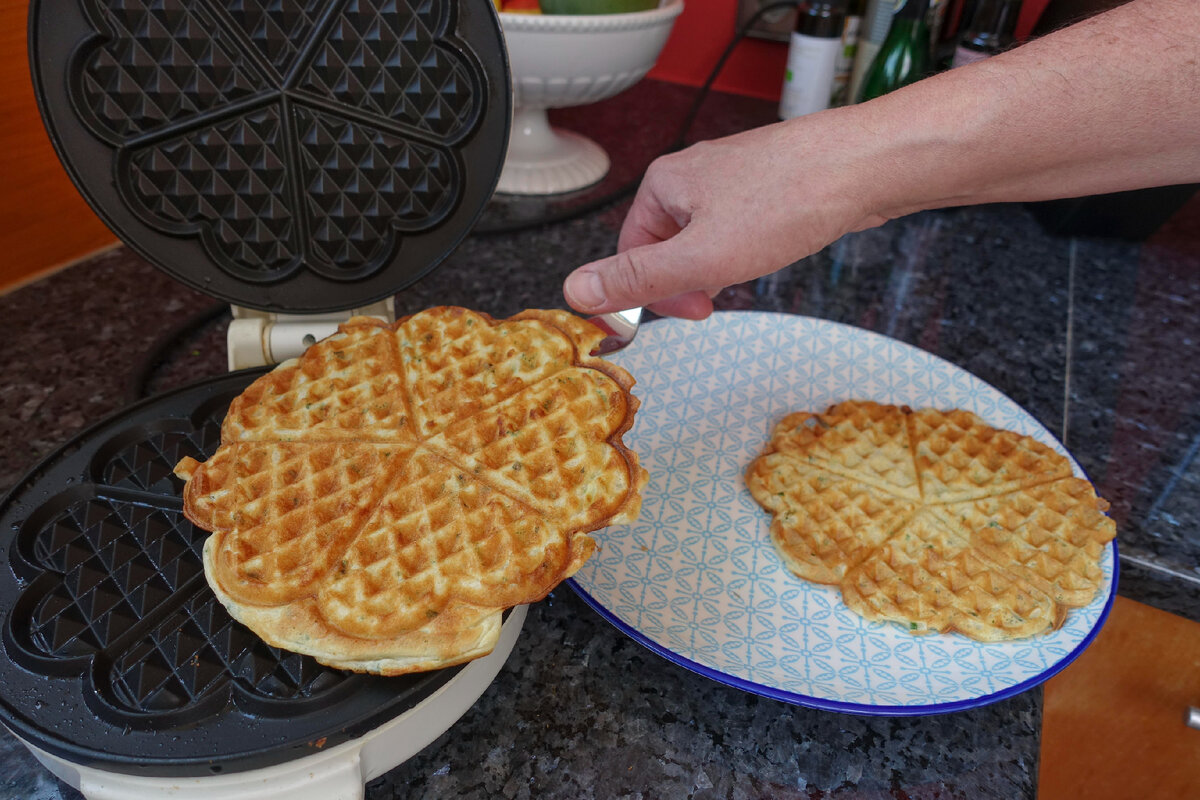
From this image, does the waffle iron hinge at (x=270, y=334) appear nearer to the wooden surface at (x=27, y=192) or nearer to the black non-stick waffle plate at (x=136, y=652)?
the black non-stick waffle plate at (x=136, y=652)

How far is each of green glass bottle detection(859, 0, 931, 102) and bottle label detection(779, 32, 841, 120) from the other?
0.41 feet

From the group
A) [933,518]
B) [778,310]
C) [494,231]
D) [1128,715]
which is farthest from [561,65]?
[1128,715]

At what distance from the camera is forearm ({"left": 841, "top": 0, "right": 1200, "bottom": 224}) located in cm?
83

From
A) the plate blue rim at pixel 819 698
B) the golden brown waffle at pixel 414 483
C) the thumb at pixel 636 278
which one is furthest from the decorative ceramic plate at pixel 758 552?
the thumb at pixel 636 278

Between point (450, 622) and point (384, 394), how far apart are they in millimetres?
370

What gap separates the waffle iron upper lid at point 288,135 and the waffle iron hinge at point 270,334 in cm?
3

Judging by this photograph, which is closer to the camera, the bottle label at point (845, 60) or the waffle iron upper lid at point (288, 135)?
the waffle iron upper lid at point (288, 135)

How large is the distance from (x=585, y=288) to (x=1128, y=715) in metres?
1.27

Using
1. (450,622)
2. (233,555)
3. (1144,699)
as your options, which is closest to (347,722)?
(450,622)

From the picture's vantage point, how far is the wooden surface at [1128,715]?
4.21ft

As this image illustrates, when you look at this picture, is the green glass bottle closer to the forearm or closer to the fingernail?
the forearm

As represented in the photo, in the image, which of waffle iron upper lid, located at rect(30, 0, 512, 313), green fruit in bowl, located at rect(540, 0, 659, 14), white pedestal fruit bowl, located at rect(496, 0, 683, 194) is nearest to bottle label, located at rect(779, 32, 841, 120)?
white pedestal fruit bowl, located at rect(496, 0, 683, 194)

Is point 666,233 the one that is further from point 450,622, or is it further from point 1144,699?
point 1144,699

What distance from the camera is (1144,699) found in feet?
4.35
